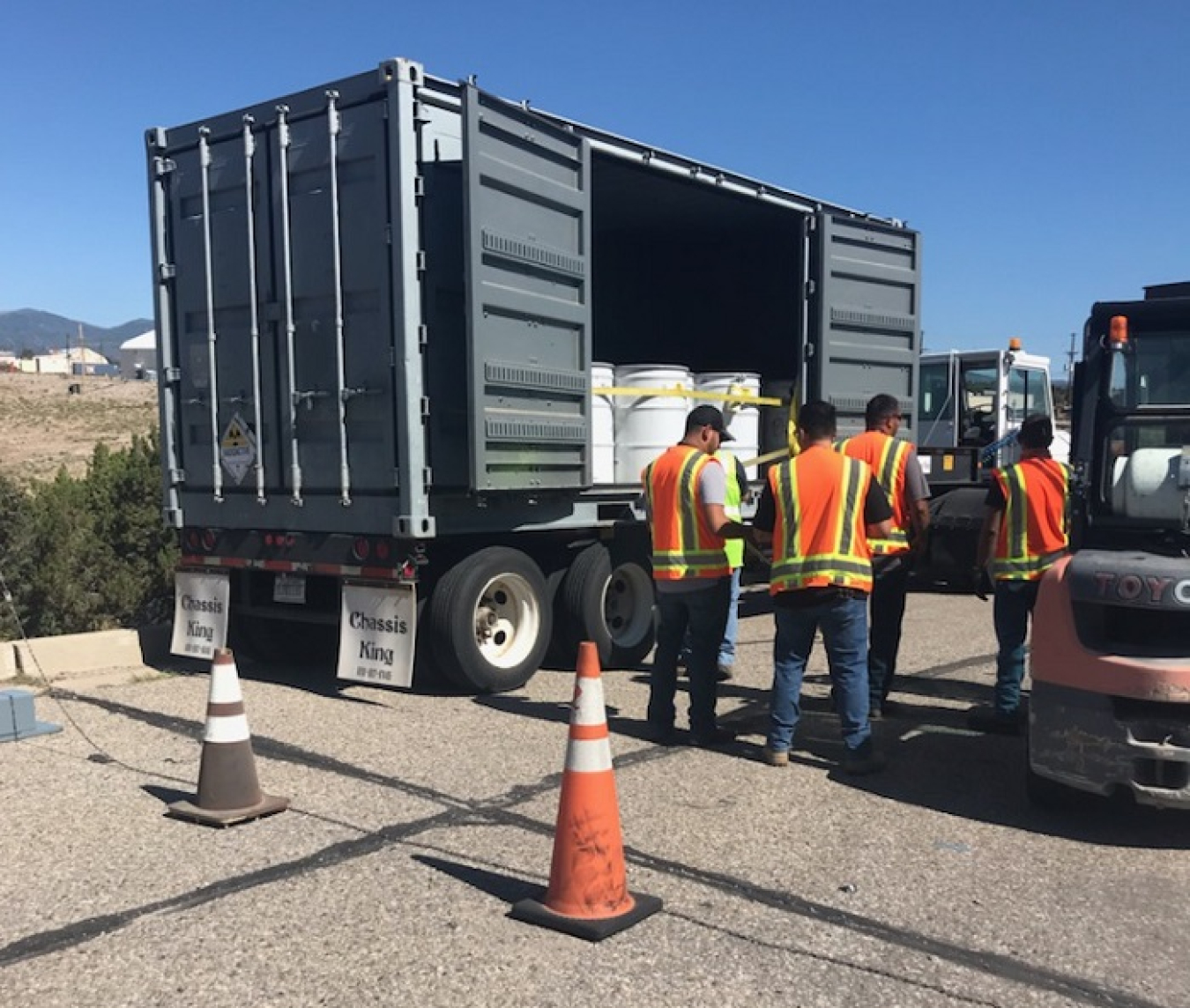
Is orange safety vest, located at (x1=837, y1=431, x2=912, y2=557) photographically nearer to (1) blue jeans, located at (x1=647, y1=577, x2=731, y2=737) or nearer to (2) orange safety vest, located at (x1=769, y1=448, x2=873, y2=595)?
(2) orange safety vest, located at (x1=769, y1=448, x2=873, y2=595)

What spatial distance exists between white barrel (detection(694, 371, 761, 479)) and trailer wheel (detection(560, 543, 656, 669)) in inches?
57.6

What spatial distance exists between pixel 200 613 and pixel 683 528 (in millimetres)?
3661

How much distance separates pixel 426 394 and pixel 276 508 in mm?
1409

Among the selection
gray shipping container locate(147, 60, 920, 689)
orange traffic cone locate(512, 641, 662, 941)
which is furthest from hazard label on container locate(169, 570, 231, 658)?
orange traffic cone locate(512, 641, 662, 941)

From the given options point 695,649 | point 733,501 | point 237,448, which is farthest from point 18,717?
point 733,501

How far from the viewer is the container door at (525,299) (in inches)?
264

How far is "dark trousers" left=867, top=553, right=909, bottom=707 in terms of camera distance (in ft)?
21.4

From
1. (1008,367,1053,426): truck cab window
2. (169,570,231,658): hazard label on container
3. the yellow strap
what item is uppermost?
(1008,367,1053,426): truck cab window

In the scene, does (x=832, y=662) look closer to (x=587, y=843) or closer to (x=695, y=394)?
(x=587, y=843)

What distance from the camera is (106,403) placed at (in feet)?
184

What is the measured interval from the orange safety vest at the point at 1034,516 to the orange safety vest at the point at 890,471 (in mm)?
537

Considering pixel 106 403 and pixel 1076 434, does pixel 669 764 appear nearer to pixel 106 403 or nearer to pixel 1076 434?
pixel 1076 434

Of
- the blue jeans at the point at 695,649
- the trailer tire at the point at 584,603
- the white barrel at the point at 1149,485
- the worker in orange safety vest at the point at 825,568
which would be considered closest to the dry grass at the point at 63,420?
the trailer tire at the point at 584,603

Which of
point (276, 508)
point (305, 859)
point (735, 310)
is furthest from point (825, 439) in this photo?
point (735, 310)
